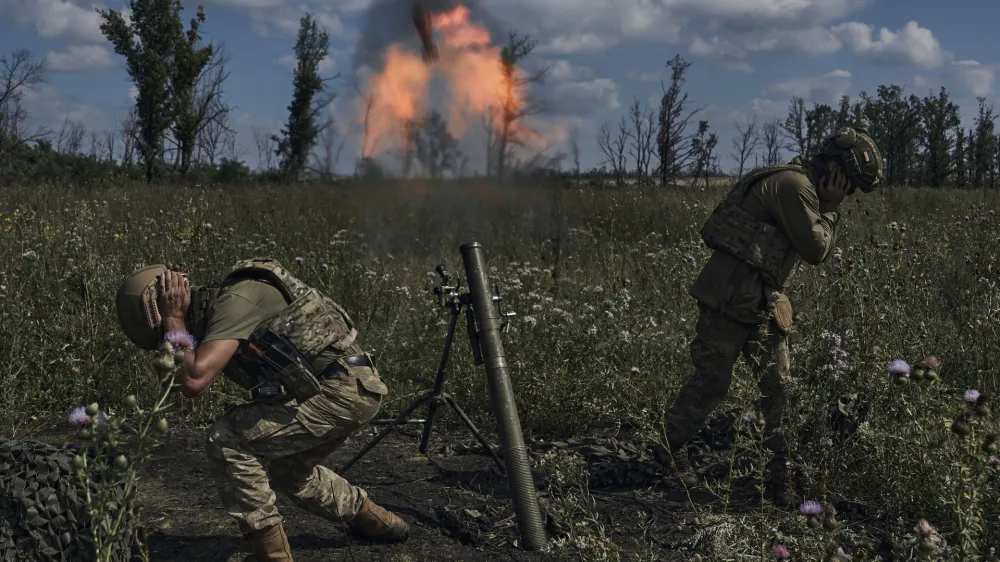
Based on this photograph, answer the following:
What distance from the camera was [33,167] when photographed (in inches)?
1121

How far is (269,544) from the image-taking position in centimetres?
357

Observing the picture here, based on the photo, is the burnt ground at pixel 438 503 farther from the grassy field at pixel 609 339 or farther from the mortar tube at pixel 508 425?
the grassy field at pixel 609 339

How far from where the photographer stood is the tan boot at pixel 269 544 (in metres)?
3.55

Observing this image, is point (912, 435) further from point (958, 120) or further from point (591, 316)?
point (958, 120)

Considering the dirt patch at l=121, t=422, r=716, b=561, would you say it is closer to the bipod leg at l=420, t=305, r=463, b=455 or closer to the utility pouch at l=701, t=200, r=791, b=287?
the bipod leg at l=420, t=305, r=463, b=455

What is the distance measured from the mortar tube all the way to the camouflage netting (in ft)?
5.39

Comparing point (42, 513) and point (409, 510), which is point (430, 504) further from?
point (42, 513)

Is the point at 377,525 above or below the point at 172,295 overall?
below

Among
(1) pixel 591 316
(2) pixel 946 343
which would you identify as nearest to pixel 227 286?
(1) pixel 591 316

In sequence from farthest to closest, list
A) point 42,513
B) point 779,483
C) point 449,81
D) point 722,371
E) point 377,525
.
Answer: point 449,81, point 722,371, point 779,483, point 377,525, point 42,513

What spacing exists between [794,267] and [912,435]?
44.0 inches

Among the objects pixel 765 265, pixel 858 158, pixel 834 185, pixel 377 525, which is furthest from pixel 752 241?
pixel 377 525

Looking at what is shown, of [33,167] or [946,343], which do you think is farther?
[33,167]

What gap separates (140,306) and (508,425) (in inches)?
66.5
